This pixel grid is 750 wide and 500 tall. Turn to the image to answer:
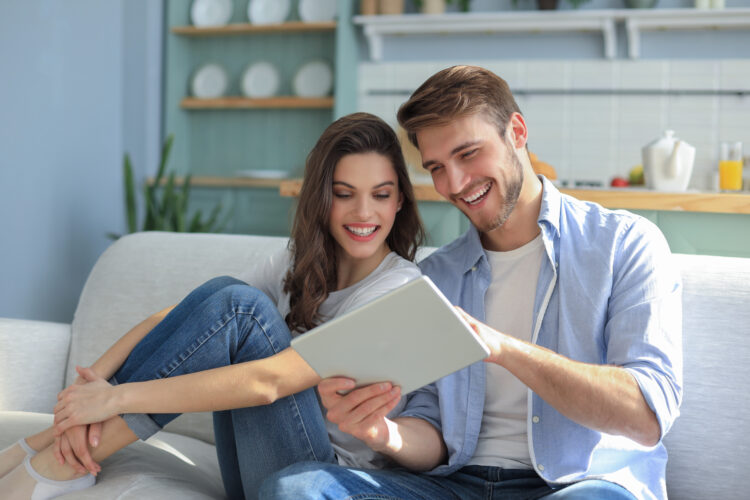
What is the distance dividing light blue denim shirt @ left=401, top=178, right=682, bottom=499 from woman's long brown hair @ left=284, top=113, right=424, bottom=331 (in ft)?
0.89

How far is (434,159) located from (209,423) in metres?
0.88

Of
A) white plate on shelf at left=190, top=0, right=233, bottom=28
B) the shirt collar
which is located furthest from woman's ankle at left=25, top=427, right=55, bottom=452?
white plate on shelf at left=190, top=0, right=233, bottom=28

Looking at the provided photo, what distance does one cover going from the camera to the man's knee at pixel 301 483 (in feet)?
3.70

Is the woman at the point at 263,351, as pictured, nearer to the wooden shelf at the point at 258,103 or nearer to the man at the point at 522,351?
the man at the point at 522,351

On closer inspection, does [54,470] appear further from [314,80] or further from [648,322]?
[314,80]

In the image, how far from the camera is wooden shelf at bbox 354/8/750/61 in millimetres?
4488

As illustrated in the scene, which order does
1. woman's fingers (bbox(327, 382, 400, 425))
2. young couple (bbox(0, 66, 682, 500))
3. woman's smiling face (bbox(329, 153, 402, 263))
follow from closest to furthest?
1. woman's fingers (bbox(327, 382, 400, 425))
2. young couple (bbox(0, 66, 682, 500))
3. woman's smiling face (bbox(329, 153, 402, 263))

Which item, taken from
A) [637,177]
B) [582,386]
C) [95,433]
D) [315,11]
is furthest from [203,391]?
[315,11]

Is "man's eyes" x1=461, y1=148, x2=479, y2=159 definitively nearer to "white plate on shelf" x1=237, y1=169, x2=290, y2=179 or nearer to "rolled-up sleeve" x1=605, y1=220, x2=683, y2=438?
"rolled-up sleeve" x1=605, y1=220, x2=683, y2=438

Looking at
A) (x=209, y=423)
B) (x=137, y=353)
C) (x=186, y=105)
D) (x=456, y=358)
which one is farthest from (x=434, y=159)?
(x=186, y=105)

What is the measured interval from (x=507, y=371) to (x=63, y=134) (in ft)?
12.8

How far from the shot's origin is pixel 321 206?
155 centimetres

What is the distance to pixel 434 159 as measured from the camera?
146 cm

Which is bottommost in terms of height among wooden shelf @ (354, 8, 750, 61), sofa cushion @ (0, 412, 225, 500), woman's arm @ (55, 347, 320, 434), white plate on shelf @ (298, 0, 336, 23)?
sofa cushion @ (0, 412, 225, 500)
